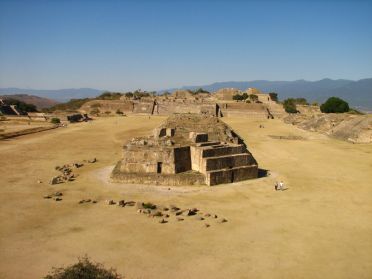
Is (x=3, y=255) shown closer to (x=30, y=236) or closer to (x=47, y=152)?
(x=30, y=236)

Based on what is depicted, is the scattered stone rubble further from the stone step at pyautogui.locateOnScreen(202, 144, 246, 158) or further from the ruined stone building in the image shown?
the ruined stone building

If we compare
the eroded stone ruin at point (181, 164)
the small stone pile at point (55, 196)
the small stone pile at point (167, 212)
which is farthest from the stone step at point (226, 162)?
the small stone pile at point (55, 196)

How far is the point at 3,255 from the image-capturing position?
39.5ft

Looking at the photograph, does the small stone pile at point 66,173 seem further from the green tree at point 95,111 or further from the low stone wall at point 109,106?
the low stone wall at point 109,106

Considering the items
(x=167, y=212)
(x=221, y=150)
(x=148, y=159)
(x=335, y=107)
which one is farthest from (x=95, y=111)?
(x=167, y=212)

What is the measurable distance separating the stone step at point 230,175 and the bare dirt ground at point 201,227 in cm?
52

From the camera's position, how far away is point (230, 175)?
21.1m

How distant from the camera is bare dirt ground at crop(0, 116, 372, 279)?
1166 centimetres

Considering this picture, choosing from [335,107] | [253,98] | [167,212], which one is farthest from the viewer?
[253,98]

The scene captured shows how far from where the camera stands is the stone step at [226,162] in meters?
20.7

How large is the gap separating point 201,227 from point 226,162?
23.5 ft

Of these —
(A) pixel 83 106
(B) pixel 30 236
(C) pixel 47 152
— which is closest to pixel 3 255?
(B) pixel 30 236

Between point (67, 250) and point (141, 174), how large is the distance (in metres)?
8.64

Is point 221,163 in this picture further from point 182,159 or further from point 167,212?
point 167,212
